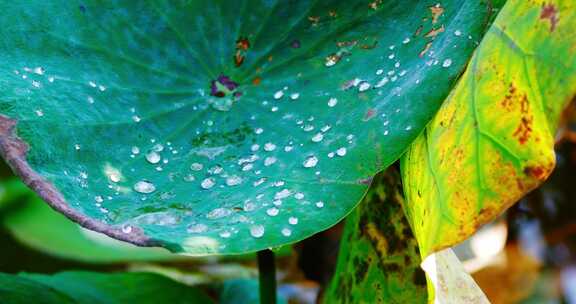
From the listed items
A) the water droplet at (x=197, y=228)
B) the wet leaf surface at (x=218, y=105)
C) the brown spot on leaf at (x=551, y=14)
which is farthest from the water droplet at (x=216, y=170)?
the brown spot on leaf at (x=551, y=14)

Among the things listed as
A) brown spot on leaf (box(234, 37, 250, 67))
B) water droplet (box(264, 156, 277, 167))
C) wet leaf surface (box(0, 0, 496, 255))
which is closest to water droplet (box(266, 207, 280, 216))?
wet leaf surface (box(0, 0, 496, 255))

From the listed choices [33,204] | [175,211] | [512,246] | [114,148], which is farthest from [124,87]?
[512,246]

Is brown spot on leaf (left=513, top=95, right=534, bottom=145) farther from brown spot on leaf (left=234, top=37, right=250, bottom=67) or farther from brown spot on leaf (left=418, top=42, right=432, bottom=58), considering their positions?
brown spot on leaf (left=234, top=37, right=250, bottom=67)

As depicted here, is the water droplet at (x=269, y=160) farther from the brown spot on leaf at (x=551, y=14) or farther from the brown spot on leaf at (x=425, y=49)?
the brown spot on leaf at (x=551, y=14)

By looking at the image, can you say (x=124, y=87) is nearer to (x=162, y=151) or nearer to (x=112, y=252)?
(x=162, y=151)

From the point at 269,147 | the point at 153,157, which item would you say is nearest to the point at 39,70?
the point at 153,157

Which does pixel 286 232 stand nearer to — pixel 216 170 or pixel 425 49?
pixel 216 170
